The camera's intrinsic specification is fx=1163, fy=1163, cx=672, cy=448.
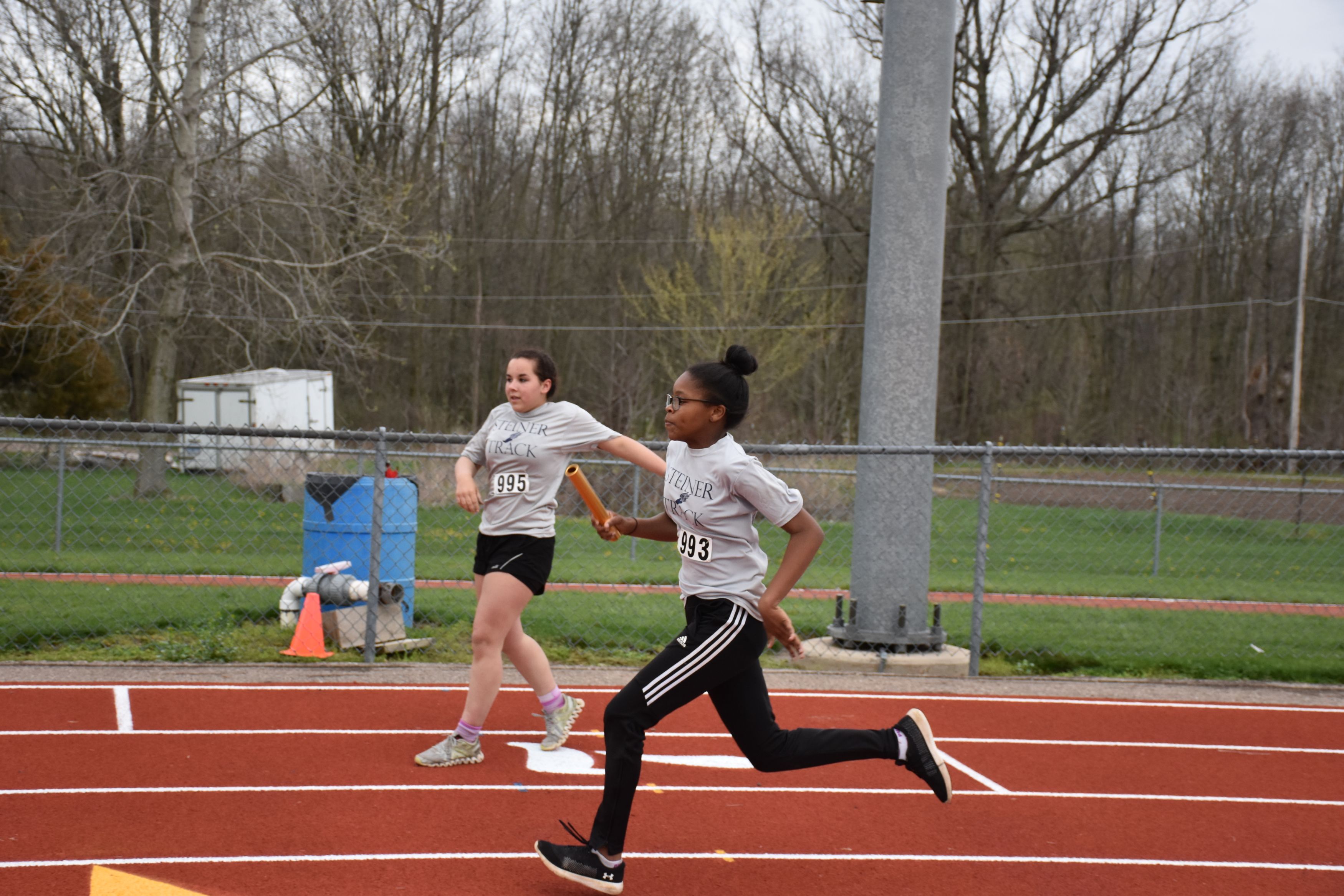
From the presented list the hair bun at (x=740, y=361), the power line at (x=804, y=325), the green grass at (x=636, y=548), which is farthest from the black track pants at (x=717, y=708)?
the power line at (x=804, y=325)

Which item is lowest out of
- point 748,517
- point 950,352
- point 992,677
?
point 992,677

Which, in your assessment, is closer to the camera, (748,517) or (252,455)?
(748,517)

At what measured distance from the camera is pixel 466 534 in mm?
15156

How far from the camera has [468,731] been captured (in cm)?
589

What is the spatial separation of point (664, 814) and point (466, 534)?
1013cm

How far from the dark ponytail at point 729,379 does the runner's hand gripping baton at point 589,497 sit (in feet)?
2.20

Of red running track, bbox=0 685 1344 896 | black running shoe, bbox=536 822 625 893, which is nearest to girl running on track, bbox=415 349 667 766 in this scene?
red running track, bbox=0 685 1344 896

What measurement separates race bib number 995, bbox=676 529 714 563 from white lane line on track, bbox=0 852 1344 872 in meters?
1.38

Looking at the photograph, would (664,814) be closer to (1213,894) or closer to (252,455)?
(1213,894)

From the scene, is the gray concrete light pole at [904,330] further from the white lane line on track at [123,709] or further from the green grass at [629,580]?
the white lane line on track at [123,709]

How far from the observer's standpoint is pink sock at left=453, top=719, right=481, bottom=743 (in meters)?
5.89

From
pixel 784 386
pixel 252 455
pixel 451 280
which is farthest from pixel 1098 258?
pixel 252 455

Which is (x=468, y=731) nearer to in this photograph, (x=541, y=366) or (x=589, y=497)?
(x=589, y=497)

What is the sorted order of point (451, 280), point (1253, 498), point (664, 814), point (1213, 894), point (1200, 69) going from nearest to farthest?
point (1213, 894) < point (664, 814) < point (1253, 498) < point (1200, 69) < point (451, 280)
